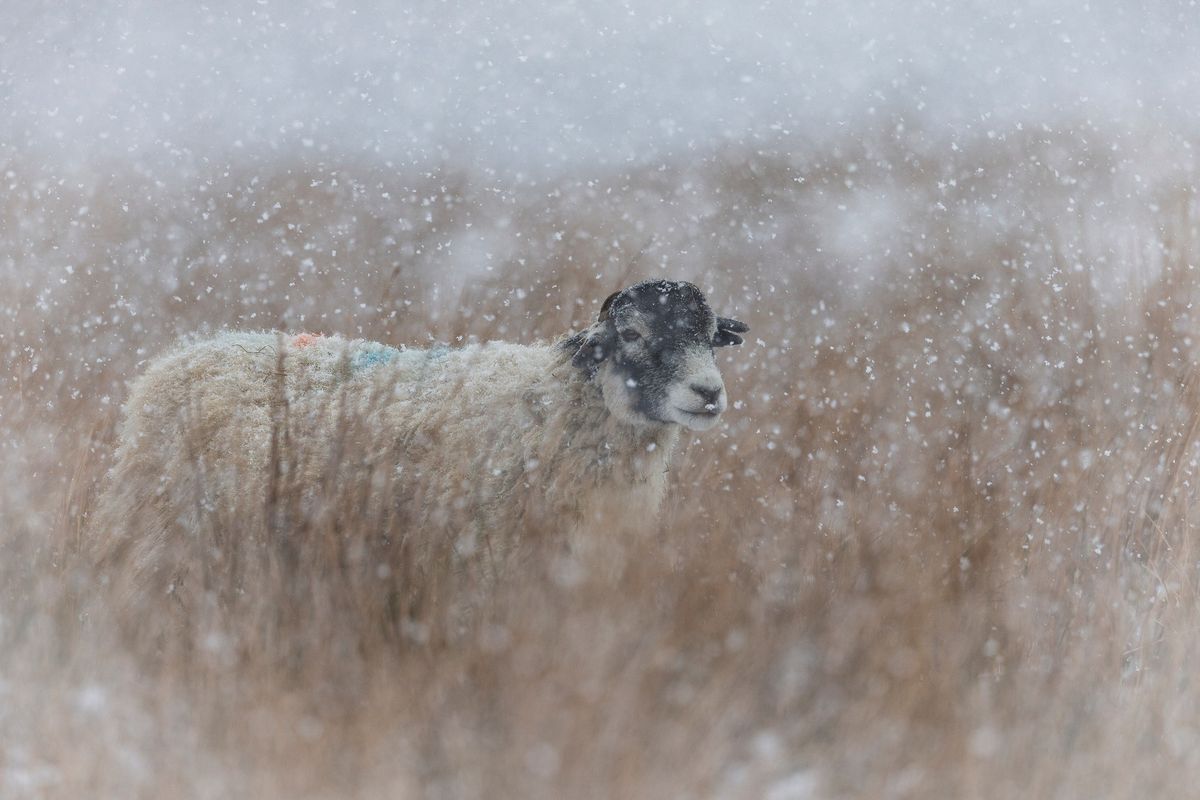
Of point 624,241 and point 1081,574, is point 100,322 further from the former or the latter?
point 1081,574

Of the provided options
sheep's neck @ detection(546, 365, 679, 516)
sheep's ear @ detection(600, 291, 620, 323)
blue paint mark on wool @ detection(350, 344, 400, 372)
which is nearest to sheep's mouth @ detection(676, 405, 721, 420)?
sheep's neck @ detection(546, 365, 679, 516)

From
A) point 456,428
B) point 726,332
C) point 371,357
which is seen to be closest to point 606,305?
point 726,332

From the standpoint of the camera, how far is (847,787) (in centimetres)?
301

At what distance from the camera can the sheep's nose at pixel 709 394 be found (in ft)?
14.8

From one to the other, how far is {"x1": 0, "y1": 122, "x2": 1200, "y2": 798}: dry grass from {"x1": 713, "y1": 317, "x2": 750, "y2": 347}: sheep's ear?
55 cm

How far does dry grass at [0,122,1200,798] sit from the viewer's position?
9.76 ft

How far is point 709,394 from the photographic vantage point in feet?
14.8

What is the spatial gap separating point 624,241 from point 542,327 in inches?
59.8

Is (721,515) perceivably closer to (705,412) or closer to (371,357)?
(705,412)

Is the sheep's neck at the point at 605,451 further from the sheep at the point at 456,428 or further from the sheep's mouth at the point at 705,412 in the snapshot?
the sheep's mouth at the point at 705,412

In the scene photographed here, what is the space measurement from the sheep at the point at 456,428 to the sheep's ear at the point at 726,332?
0.01m

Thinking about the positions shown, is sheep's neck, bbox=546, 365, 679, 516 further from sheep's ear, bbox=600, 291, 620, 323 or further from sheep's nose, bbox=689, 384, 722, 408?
sheep's nose, bbox=689, 384, 722, 408

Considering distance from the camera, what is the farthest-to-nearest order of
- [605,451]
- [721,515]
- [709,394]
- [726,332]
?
1. [726,332]
2. [605,451]
3. [709,394]
4. [721,515]

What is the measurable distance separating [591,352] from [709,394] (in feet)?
2.45
